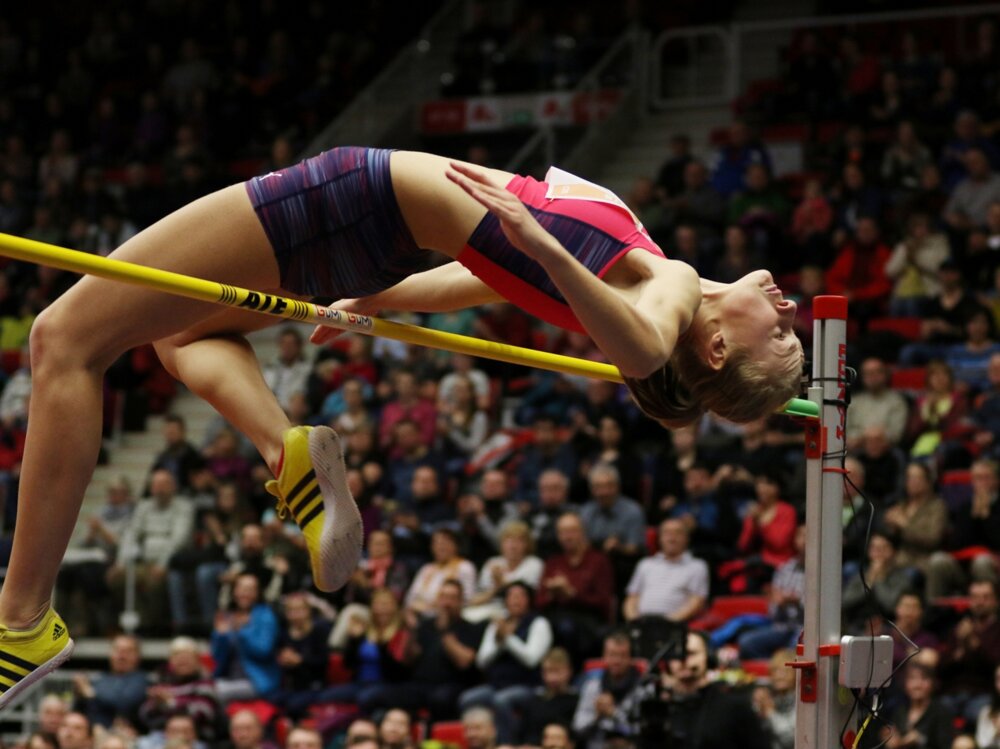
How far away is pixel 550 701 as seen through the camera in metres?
8.36

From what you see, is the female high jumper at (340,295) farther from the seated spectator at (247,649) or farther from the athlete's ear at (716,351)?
the seated spectator at (247,649)

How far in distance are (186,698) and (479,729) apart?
2054 millimetres

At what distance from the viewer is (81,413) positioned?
3.72 metres

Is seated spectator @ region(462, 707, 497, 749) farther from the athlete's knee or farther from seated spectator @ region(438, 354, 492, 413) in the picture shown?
the athlete's knee

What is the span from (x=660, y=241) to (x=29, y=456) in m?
8.21

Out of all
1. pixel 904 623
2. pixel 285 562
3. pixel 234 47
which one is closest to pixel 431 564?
pixel 285 562

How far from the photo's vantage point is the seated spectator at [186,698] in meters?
9.18

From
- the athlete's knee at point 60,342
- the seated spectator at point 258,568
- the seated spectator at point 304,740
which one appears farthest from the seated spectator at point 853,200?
the athlete's knee at point 60,342

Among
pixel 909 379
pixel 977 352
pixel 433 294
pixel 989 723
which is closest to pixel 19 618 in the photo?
pixel 433 294

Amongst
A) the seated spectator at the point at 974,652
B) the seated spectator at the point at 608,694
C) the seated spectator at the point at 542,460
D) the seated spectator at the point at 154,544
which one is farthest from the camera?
the seated spectator at the point at 154,544

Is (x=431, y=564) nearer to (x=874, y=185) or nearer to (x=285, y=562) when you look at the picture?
(x=285, y=562)

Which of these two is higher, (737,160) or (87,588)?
(737,160)

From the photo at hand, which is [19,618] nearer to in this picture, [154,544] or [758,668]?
[758,668]

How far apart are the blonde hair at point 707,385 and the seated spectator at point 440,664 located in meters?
5.10
